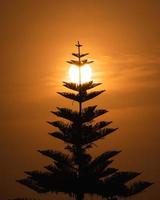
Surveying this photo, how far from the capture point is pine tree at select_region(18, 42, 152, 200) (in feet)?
56.3

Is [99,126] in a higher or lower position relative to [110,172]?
higher

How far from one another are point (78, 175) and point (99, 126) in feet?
4.97

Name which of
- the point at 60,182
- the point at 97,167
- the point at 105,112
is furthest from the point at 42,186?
the point at 105,112

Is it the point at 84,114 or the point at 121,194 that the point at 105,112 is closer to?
the point at 84,114

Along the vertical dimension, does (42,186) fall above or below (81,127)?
below

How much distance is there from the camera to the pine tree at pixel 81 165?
1717cm

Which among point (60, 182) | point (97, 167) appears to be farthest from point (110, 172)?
point (60, 182)

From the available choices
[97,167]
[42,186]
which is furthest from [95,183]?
[42,186]

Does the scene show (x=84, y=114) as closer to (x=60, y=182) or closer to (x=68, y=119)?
(x=68, y=119)

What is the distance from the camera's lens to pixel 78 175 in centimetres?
1739

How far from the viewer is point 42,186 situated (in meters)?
17.7

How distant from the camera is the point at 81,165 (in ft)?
56.8

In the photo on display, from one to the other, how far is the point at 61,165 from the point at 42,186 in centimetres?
86

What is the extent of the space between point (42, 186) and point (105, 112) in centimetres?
286
